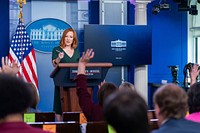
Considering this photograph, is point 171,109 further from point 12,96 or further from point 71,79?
point 71,79

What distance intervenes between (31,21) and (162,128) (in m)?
6.84

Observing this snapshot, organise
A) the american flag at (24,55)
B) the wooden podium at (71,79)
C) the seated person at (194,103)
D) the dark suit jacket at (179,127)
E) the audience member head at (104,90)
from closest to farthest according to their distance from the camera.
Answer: the dark suit jacket at (179,127) < the seated person at (194,103) < the audience member head at (104,90) < the wooden podium at (71,79) < the american flag at (24,55)

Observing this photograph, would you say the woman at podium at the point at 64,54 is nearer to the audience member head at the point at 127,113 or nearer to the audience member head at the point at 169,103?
the audience member head at the point at 169,103

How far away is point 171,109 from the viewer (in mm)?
1947

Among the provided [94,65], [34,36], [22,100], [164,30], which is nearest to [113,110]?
[22,100]

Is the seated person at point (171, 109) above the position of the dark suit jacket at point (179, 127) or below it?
above

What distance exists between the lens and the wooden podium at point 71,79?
491 cm

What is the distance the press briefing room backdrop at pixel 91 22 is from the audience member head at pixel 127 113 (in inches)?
277

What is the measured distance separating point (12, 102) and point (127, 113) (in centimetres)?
43

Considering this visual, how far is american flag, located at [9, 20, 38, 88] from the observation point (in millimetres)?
7129

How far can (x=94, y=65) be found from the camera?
16.0 ft

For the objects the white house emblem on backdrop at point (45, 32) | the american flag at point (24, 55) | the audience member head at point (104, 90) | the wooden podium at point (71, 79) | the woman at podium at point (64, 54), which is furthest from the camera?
the white house emblem on backdrop at point (45, 32)

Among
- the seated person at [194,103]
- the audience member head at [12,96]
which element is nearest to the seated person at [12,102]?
the audience member head at [12,96]

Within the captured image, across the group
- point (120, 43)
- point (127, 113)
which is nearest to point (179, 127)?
point (127, 113)
